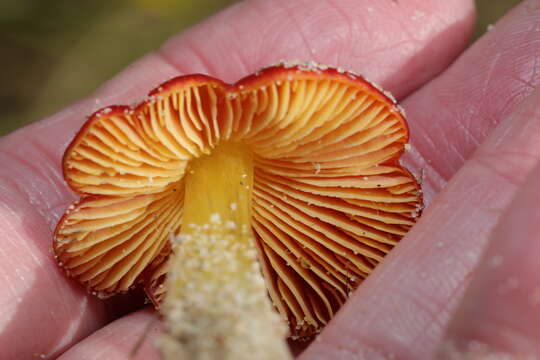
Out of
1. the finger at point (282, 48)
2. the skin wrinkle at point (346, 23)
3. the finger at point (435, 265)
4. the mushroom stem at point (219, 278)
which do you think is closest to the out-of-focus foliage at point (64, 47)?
the finger at point (282, 48)

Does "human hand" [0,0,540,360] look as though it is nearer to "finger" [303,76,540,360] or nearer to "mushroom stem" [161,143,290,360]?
"finger" [303,76,540,360]

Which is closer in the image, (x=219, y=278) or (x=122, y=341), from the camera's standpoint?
(x=219, y=278)

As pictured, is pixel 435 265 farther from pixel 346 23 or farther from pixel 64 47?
pixel 64 47

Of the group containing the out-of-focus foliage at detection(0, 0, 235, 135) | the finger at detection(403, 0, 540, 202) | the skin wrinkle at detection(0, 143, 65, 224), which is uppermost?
the skin wrinkle at detection(0, 143, 65, 224)

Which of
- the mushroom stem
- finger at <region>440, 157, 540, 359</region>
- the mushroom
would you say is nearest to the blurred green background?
the mushroom

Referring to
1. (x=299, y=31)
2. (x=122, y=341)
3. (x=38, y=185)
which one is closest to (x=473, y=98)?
(x=299, y=31)

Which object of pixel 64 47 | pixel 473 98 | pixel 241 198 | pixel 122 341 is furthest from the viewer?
pixel 64 47

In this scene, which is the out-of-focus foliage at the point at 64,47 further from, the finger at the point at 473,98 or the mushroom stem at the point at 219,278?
the mushroom stem at the point at 219,278
